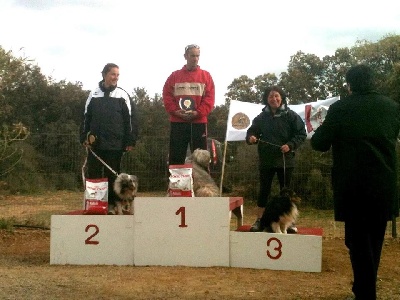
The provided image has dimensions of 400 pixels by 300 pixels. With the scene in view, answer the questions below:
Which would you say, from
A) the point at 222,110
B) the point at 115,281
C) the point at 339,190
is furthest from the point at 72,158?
the point at 222,110

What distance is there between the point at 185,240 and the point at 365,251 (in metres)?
2.77

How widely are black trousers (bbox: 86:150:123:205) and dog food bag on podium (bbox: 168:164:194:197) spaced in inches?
36.2

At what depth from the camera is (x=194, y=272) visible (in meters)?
6.73

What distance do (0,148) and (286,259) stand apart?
5.89m

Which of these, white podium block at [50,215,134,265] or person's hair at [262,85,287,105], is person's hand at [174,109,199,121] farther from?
white podium block at [50,215,134,265]

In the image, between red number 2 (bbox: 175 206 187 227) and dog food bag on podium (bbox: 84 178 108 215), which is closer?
red number 2 (bbox: 175 206 187 227)

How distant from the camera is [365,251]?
4.73 metres

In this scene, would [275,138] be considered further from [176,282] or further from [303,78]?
[303,78]

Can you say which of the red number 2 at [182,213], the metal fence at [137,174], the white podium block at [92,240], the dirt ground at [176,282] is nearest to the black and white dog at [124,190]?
the white podium block at [92,240]

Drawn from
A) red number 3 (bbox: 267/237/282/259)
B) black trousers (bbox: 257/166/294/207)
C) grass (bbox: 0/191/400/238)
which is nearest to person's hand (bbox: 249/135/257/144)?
black trousers (bbox: 257/166/294/207)

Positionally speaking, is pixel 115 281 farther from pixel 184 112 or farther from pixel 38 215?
pixel 38 215

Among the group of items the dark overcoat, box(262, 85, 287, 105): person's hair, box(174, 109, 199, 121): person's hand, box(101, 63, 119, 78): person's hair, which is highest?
box(101, 63, 119, 78): person's hair

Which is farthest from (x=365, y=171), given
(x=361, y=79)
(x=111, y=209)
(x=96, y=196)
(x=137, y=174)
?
(x=137, y=174)

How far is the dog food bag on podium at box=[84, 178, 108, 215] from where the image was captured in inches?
298
